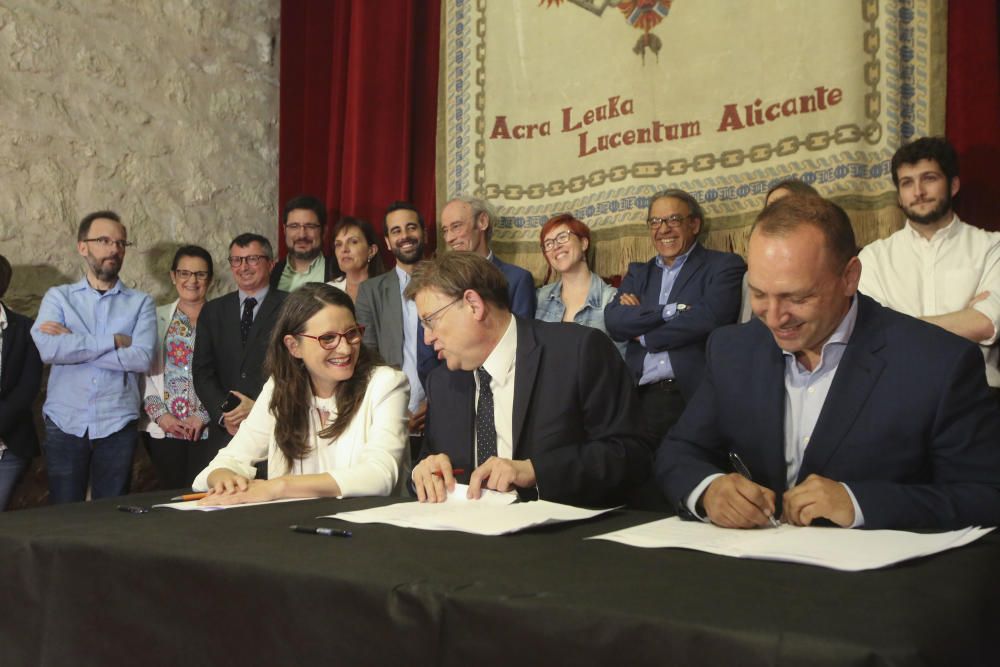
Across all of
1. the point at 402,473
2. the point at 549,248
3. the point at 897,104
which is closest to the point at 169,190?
the point at 549,248

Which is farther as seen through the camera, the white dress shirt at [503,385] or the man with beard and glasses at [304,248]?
the man with beard and glasses at [304,248]

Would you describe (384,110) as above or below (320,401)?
above

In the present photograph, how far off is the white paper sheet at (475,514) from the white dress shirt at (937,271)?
6.28 ft

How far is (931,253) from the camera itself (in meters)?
3.21

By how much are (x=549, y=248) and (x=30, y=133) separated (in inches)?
103

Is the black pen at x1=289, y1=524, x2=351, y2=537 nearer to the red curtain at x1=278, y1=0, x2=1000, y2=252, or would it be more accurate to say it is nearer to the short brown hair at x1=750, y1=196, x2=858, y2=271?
the short brown hair at x1=750, y1=196, x2=858, y2=271

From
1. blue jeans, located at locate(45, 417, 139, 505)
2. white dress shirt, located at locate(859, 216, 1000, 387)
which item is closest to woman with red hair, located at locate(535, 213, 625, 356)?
white dress shirt, located at locate(859, 216, 1000, 387)

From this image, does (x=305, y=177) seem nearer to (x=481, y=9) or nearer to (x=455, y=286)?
(x=481, y=9)

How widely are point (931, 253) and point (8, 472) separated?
12.2 ft

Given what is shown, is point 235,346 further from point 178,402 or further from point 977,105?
point 977,105

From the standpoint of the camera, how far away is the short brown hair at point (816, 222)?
5.66ft

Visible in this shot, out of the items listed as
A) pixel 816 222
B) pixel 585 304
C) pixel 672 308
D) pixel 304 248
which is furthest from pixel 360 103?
pixel 816 222

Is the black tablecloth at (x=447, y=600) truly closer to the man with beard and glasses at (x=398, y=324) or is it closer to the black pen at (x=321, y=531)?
the black pen at (x=321, y=531)

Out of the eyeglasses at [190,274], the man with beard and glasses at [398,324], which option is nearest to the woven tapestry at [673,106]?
the man with beard and glasses at [398,324]
